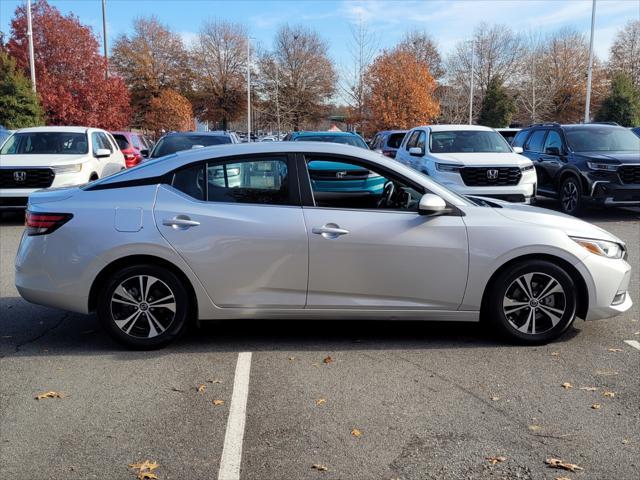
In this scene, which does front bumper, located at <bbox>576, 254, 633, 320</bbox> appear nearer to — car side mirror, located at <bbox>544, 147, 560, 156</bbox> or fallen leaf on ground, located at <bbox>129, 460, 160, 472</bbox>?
fallen leaf on ground, located at <bbox>129, 460, 160, 472</bbox>

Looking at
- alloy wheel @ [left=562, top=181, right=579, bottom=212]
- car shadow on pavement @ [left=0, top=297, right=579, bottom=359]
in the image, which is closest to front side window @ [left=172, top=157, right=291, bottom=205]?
car shadow on pavement @ [left=0, top=297, right=579, bottom=359]

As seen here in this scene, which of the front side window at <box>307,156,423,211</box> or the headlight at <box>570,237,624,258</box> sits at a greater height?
the front side window at <box>307,156,423,211</box>

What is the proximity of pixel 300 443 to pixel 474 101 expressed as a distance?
55.0 m

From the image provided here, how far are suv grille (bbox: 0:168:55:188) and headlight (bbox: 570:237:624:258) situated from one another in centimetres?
1004

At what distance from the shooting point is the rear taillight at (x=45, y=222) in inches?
193

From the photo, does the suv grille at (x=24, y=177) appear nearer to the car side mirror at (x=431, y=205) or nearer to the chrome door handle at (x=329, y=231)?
the chrome door handle at (x=329, y=231)

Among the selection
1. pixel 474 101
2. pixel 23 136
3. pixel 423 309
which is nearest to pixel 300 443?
pixel 423 309

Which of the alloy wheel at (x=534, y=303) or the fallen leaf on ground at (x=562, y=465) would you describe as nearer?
the fallen leaf on ground at (x=562, y=465)

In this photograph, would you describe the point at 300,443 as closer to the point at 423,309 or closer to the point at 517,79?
the point at 423,309

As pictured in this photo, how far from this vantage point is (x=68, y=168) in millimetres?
12266

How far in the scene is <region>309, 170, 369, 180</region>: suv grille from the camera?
5.23 m

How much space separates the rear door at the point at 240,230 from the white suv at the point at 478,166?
22.2 ft

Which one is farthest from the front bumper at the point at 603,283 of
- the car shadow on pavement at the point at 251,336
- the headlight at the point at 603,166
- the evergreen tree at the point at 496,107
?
the evergreen tree at the point at 496,107

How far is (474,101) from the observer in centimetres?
5512
